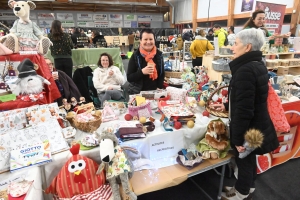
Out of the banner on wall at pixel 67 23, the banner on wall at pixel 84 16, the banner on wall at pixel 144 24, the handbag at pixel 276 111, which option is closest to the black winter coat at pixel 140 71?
the handbag at pixel 276 111

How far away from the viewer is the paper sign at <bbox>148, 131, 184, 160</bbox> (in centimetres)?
151

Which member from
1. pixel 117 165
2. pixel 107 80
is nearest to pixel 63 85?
pixel 107 80

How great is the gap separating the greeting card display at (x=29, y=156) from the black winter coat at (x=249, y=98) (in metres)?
1.25

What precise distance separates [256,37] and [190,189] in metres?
1.51

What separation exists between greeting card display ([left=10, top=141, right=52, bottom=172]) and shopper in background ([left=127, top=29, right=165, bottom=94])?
110cm

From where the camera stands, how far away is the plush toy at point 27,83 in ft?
4.98

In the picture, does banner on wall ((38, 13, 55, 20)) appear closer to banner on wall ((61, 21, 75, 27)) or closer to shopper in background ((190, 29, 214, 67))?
banner on wall ((61, 21, 75, 27))

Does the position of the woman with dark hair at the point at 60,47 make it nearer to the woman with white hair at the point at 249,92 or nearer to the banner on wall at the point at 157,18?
the woman with white hair at the point at 249,92

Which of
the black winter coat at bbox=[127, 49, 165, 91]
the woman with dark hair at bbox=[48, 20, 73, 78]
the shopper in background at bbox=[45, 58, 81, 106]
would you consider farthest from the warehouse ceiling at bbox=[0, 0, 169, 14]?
the black winter coat at bbox=[127, 49, 165, 91]

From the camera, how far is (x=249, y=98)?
133cm

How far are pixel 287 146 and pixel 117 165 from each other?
2.07 metres

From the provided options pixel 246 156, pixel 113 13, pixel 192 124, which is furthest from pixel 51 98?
pixel 113 13

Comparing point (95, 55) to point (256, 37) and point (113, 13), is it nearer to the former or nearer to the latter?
point (256, 37)

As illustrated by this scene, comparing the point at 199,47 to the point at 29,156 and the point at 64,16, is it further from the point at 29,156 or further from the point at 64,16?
the point at 64,16
